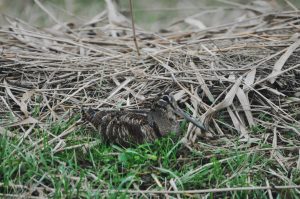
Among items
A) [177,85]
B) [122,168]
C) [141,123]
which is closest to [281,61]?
[177,85]

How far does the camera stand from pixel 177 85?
511cm

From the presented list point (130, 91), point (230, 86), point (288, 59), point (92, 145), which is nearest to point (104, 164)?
point (92, 145)

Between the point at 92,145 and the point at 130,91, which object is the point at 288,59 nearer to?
the point at 130,91

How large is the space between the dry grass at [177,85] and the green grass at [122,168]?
3cm

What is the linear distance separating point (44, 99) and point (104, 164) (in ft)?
3.59

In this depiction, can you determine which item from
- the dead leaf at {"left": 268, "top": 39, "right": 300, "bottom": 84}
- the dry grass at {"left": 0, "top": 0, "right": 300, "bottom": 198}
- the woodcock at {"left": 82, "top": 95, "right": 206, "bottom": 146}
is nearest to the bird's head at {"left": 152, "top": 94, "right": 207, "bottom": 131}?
the woodcock at {"left": 82, "top": 95, "right": 206, "bottom": 146}

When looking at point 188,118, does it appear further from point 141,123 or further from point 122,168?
point 122,168

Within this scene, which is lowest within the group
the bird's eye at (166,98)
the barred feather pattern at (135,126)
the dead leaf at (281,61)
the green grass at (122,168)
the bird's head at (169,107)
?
the green grass at (122,168)

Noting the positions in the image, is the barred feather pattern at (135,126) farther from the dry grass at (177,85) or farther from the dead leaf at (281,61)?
the dead leaf at (281,61)

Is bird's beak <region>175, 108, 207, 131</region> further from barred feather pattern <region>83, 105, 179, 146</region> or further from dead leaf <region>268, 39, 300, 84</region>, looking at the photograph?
dead leaf <region>268, 39, 300, 84</region>

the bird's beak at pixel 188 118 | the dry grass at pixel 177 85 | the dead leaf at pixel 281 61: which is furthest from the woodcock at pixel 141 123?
the dead leaf at pixel 281 61

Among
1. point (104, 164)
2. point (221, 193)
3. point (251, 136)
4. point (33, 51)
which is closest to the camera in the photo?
point (221, 193)

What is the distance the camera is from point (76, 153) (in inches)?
169

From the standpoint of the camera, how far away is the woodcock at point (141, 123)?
14.4ft
